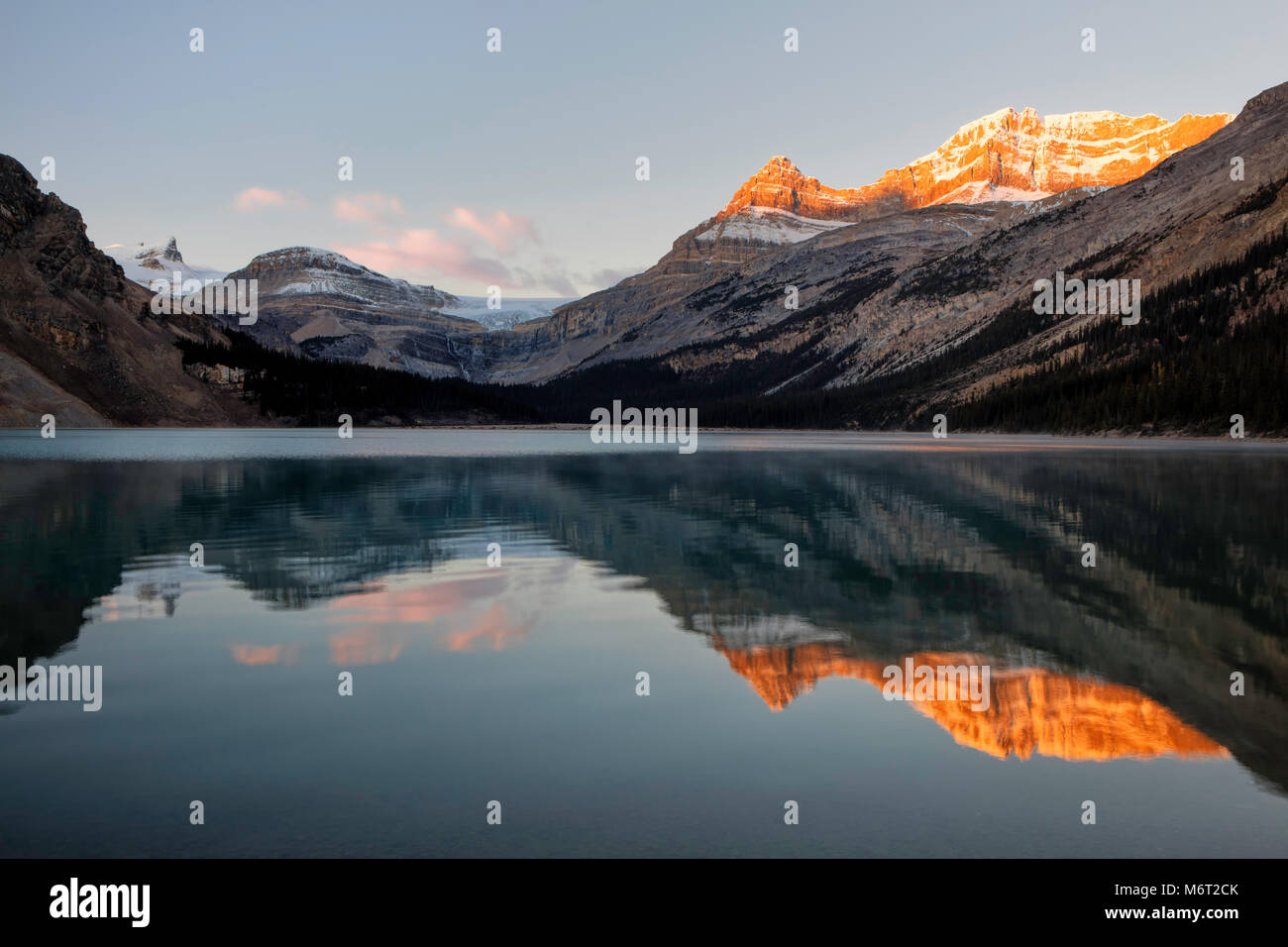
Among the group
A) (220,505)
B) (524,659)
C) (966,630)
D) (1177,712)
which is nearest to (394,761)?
(524,659)

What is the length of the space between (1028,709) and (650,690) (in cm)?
529

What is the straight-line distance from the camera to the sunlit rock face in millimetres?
11258

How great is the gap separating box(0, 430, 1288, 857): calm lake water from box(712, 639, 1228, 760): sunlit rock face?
7 cm

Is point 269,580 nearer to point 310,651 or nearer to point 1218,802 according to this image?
point 310,651

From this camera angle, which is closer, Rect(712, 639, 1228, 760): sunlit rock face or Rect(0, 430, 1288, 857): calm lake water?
Rect(0, 430, 1288, 857): calm lake water

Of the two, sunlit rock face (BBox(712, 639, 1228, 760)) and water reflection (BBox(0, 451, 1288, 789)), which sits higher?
water reflection (BBox(0, 451, 1288, 789))

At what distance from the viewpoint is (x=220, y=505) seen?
4147 centimetres

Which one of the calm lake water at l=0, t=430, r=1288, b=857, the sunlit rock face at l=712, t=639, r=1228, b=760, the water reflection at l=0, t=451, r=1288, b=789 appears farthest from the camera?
the water reflection at l=0, t=451, r=1288, b=789

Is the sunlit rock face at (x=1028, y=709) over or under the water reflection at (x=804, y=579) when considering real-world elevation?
under

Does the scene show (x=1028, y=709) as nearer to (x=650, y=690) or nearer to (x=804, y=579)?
(x=650, y=690)

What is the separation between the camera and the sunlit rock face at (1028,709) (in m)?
11.3

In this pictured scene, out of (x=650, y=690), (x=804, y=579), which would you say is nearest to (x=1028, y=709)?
(x=650, y=690)

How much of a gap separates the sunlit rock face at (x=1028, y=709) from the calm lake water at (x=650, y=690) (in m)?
0.07
